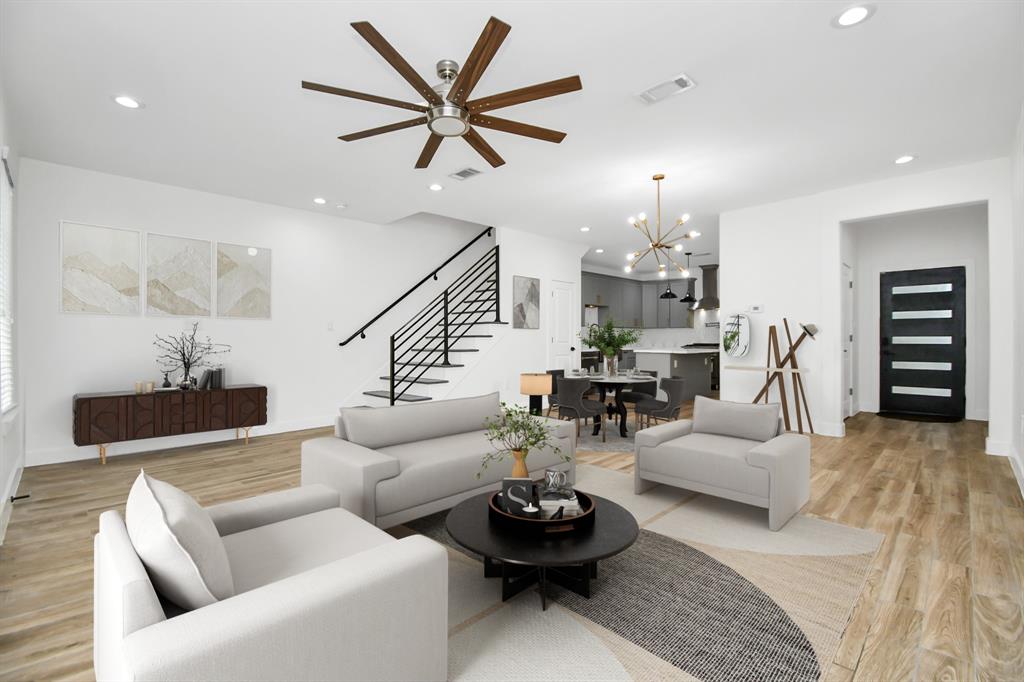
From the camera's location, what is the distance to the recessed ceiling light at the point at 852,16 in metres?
2.60

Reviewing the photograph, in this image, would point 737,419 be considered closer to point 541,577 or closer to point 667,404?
point 667,404

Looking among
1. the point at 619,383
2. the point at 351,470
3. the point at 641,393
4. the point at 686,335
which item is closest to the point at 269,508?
the point at 351,470

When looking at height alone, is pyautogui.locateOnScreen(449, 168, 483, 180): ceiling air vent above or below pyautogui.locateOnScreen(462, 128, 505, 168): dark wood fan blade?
above

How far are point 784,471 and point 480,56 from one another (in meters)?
3.06

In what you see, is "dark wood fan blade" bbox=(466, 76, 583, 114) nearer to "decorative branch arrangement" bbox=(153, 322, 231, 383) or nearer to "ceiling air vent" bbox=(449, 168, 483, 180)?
"ceiling air vent" bbox=(449, 168, 483, 180)

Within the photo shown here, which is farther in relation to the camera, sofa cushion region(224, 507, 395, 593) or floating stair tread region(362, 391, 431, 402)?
floating stair tread region(362, 391, 431, 402)

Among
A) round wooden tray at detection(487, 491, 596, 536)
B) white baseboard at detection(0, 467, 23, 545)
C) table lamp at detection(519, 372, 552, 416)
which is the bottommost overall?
white baseboard at detection(0, 467, 23, 545)

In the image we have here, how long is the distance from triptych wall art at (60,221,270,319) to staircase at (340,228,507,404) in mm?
1472

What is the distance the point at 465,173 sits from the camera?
5.30 meters

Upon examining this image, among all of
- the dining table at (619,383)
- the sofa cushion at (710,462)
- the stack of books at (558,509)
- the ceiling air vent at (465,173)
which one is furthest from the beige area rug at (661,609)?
the ceiling air vent at (465,173)

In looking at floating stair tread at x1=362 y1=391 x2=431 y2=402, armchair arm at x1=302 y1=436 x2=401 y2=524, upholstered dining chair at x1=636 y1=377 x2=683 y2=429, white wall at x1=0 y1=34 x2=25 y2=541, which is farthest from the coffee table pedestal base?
floating stair tread at x1=362 y1=391 x2=431 y2=402

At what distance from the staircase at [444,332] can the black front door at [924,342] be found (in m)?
5.93

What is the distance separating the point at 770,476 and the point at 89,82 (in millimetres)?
5214

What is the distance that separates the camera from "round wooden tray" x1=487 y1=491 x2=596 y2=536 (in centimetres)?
227
